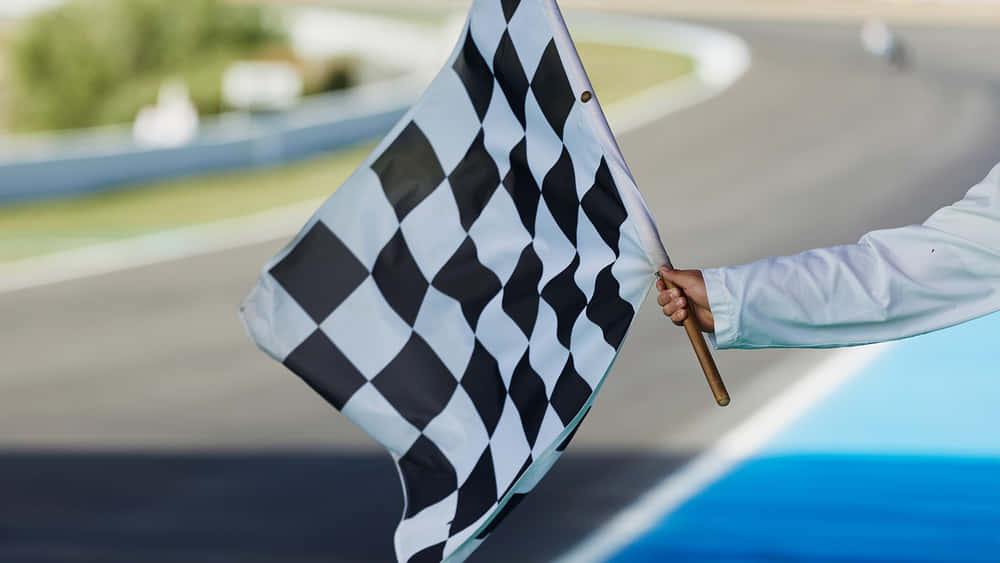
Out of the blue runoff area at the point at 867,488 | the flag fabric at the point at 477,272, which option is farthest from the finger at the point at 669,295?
the blue runoff area at the point at 867,488

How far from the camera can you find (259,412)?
747 centimetres

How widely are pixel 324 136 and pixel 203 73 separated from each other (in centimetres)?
1010

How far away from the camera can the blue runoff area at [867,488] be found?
507 cm

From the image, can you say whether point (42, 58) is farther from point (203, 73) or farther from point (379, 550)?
point (379, 550)

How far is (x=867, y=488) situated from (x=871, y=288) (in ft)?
9.02

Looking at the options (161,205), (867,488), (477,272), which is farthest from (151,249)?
(477,272)

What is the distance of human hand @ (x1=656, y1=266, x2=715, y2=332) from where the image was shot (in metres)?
3.21

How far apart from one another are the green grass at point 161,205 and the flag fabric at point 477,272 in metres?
10.3

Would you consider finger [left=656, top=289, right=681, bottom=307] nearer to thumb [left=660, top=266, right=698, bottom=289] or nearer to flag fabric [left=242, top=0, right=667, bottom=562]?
thumb [left=660, top=266, right=698, bottom=289]

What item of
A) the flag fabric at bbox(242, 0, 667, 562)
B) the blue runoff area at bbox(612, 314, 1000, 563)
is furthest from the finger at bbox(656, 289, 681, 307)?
the blue runoff area at bbox(612, 314, 1000, 563)

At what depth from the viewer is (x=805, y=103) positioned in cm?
2145

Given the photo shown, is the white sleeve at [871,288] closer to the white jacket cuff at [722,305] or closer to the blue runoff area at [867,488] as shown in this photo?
the white jacket cuff at [722,305]

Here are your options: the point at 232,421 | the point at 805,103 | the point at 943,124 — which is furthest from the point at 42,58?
→ the point at 232,421

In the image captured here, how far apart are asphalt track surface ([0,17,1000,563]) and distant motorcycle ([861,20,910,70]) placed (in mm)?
10089
